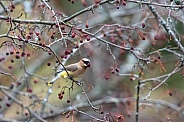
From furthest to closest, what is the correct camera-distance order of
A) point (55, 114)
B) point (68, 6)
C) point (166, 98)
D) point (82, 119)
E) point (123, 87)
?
point (166, 98) < point (68, 6) < point (123, 87) < point (82, 119) < point (55, 114)

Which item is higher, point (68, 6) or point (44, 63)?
point (68, 6)

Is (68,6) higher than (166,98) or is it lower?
higher

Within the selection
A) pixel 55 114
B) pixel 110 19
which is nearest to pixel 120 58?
pixel 110 19

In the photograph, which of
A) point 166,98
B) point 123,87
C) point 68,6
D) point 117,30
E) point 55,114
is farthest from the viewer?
point 166,98

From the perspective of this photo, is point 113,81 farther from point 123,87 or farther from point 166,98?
point 166,98

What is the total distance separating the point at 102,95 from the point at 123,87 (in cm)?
41

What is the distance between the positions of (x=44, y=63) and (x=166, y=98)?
2901mm

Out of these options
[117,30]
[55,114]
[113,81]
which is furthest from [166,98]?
[117,30]

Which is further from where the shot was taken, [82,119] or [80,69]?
[82,119]

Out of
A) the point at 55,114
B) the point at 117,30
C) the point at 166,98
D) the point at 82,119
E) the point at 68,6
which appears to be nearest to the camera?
the point at 117,30

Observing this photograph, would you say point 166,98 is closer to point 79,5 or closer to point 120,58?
point 120,58

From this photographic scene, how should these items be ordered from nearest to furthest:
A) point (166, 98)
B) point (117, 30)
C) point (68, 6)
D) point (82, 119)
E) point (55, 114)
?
point (117, 30), point (55, 114), point (82, 119), point (68, 6), point (166, 98)

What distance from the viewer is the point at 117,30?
6344 mm

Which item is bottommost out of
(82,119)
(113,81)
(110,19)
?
(82,119)
